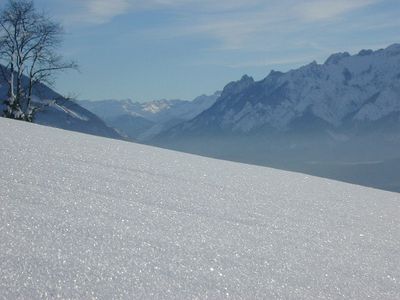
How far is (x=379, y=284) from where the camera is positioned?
14.5 ft

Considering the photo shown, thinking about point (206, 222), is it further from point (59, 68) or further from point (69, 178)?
point (59, 68)

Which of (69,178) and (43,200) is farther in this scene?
(69,178)

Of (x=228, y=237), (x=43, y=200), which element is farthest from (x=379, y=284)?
(x=43, y=200)

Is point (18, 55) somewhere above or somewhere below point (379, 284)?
above

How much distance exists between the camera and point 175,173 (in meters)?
7.00

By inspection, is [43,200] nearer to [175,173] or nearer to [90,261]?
[90,261]

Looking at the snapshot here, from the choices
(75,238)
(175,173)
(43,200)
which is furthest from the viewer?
(175,173)

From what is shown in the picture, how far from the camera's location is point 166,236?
4172 mm

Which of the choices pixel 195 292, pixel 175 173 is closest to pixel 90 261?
pixel 195 292

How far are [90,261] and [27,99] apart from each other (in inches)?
842

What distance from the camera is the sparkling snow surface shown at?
3.24 metres

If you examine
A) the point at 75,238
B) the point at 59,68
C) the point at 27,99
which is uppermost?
the point at 59,68

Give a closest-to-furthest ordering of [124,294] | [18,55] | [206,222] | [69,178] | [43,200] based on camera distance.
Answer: [124,294] < [43,200] < [206,222] < [69,178] < [18,55]

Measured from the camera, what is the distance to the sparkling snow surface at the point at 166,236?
324 centimetres
